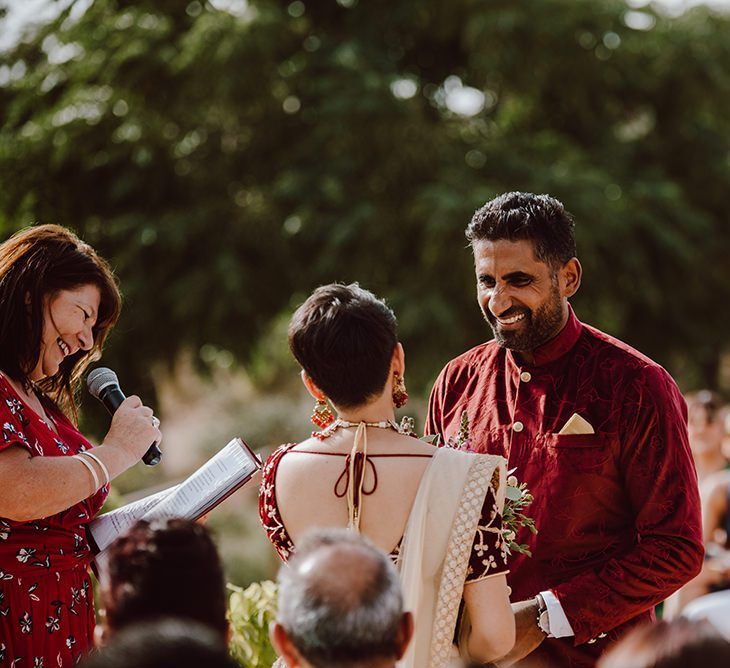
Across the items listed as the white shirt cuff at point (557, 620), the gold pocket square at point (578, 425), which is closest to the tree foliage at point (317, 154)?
the gold pocket square at point (578, 425)

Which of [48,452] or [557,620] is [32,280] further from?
[557,620]

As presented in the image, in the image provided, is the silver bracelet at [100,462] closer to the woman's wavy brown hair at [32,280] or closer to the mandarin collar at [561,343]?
the woman's wavy brown hair at [32,280]

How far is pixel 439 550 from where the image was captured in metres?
2.68

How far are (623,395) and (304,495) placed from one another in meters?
1.15

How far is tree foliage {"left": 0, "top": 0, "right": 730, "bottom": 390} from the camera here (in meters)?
11.1

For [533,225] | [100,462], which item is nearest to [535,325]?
[533,225]

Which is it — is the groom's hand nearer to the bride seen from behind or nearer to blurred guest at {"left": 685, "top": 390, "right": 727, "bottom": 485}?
the bride seen from behind

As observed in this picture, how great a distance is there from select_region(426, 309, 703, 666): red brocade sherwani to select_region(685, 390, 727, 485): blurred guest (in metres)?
4.10

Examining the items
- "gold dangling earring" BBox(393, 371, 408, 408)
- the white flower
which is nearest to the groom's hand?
"gold dangling earring" BBox(393, 371, 408, 408)

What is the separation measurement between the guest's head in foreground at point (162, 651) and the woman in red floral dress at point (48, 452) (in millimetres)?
1357

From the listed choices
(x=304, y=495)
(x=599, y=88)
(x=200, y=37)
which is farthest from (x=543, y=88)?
(x=304, y=495)

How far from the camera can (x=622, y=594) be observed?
314 cm

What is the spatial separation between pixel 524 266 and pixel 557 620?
1164mm

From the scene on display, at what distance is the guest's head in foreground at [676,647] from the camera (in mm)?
2008
